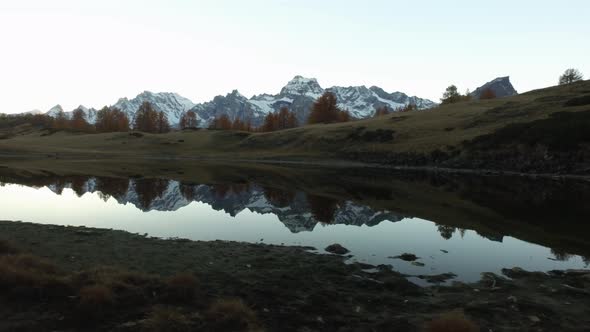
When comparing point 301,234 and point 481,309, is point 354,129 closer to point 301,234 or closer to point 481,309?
point 301,234

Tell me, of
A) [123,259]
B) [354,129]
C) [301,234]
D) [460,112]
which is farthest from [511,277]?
[460,112]

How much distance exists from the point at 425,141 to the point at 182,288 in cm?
8365

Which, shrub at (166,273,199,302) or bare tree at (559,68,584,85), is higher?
bare tree at (559,68,584,85)

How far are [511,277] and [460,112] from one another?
4208 inches

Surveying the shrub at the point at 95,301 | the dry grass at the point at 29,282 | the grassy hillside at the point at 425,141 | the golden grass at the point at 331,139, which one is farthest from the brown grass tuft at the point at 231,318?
the golden grass at the point at 331,139

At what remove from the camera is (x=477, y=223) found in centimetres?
2928

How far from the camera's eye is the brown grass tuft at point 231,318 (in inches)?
393

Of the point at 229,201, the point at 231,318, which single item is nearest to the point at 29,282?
the point at 231,318

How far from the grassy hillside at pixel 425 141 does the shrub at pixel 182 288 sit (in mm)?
65248

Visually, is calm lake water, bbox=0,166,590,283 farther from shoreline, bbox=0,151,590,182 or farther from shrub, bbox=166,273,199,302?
shoreline, bbox=0,151,590,182

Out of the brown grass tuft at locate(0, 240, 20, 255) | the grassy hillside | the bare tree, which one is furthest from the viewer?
the bare tree

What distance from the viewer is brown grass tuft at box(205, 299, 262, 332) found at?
997 cm

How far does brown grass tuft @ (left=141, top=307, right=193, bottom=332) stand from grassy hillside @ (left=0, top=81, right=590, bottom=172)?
66747 millimetres

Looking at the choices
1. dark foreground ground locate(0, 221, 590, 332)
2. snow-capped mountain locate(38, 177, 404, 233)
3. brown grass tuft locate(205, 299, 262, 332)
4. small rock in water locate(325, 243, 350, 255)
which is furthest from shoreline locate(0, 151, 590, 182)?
brown grass tuft locate(205, 299, 262, 332)
